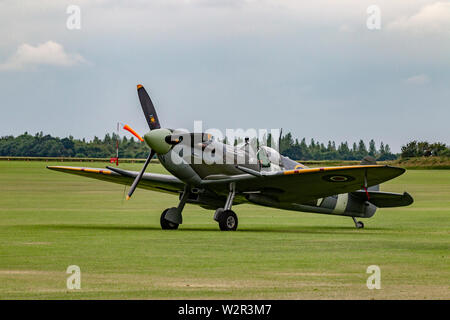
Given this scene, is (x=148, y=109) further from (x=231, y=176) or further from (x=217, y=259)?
(x=217, y=259)

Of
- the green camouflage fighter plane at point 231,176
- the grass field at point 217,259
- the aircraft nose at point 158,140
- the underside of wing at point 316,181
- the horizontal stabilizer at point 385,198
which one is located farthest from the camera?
the horizontal stabilizer at point 385,198

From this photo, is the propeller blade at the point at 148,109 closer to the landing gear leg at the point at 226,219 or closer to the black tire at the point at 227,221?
the landing gear leg at the point at 226,219

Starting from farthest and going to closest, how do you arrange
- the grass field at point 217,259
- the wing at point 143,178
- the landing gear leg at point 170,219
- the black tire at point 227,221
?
1. the wing at point 143,178
2. the landing gear leg at point 170,219
3. the black tire at point 227,221
4. the grass field at point 217,259

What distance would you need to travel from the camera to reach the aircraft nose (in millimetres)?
20094

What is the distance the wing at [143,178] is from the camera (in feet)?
74.1

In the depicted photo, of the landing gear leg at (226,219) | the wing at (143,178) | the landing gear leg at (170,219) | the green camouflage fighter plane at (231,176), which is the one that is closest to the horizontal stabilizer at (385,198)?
the green camouflage fighter plane at (231,176)

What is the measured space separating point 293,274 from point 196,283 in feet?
5.34

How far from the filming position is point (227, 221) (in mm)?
20625

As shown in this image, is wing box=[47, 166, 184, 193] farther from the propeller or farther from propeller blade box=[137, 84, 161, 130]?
propeller blade box=[137, 84, 161, 130]

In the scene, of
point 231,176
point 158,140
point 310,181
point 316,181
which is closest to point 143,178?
point 231,176

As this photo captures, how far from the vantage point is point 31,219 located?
2445 centimetres

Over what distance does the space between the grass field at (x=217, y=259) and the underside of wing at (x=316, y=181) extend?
1068 millimetres
